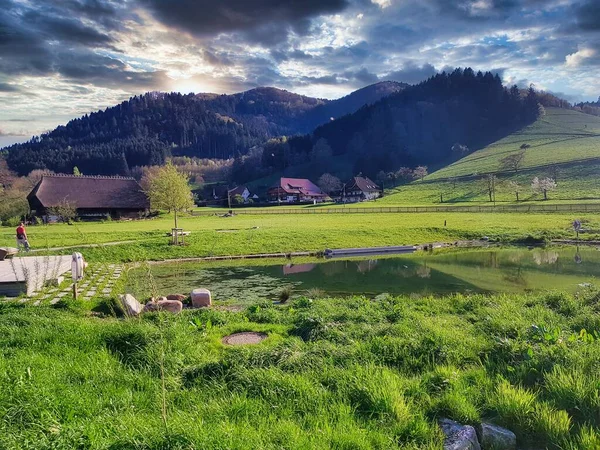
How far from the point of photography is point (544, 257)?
88.3ft

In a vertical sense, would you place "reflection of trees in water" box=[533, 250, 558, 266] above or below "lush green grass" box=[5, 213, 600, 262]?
below

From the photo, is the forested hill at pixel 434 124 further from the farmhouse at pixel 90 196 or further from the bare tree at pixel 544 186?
the farmhouse at pixel 90 196

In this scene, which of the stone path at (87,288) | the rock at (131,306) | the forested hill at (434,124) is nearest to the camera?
the rock at (131,306)

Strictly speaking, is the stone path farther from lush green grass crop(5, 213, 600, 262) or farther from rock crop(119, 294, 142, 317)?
lush green grass crop(5, 213, 600, 262)

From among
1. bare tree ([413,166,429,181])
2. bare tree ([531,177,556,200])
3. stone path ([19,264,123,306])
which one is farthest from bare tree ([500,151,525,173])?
stone path ([19,264,123,306])

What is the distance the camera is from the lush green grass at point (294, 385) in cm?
430

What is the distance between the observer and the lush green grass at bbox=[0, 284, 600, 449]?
4.30 metres

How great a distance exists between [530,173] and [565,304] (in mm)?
98615

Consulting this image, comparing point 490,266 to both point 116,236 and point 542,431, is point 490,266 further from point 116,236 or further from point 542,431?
point 116,236

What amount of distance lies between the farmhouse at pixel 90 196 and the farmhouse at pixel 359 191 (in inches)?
2486

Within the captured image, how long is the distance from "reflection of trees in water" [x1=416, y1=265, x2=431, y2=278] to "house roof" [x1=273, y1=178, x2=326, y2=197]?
319 ft

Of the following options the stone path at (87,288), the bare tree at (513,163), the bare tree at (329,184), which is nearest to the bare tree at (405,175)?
the bare tree at (329,184)

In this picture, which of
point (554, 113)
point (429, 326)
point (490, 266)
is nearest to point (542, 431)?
point (429, 326)

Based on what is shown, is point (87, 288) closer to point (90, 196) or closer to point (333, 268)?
point (333, 268)
